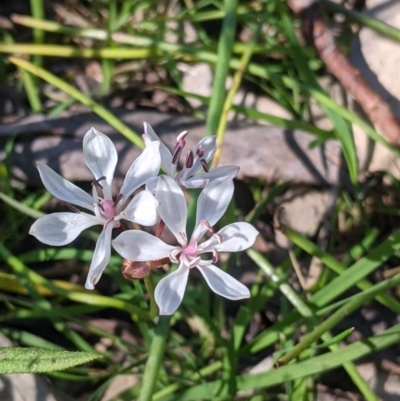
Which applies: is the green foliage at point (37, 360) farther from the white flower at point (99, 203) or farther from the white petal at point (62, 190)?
the white petal at point (62, 190)

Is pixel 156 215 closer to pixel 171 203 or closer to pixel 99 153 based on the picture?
pixel 171 203

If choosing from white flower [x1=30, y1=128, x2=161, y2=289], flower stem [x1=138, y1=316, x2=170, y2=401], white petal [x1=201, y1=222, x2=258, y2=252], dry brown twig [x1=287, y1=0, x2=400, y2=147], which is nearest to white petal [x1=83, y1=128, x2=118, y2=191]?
white flower [x1=30, y1=128, x2=161, y2=289]

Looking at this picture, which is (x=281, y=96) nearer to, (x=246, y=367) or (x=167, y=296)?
(x=246, y=367)

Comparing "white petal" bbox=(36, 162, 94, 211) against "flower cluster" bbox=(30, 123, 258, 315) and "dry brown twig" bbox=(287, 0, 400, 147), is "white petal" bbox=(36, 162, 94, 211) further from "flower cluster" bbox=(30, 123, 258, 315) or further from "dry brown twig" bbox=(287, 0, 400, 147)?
"dry brown twig" bbox=(287, 0, 400, 147)

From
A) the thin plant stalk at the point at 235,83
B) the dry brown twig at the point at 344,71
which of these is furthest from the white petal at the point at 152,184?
the dry brown twig at the point at 344,71

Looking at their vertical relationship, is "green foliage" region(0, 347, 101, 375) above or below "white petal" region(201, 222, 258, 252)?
below

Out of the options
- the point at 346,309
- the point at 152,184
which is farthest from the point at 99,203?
the point at 346,309
